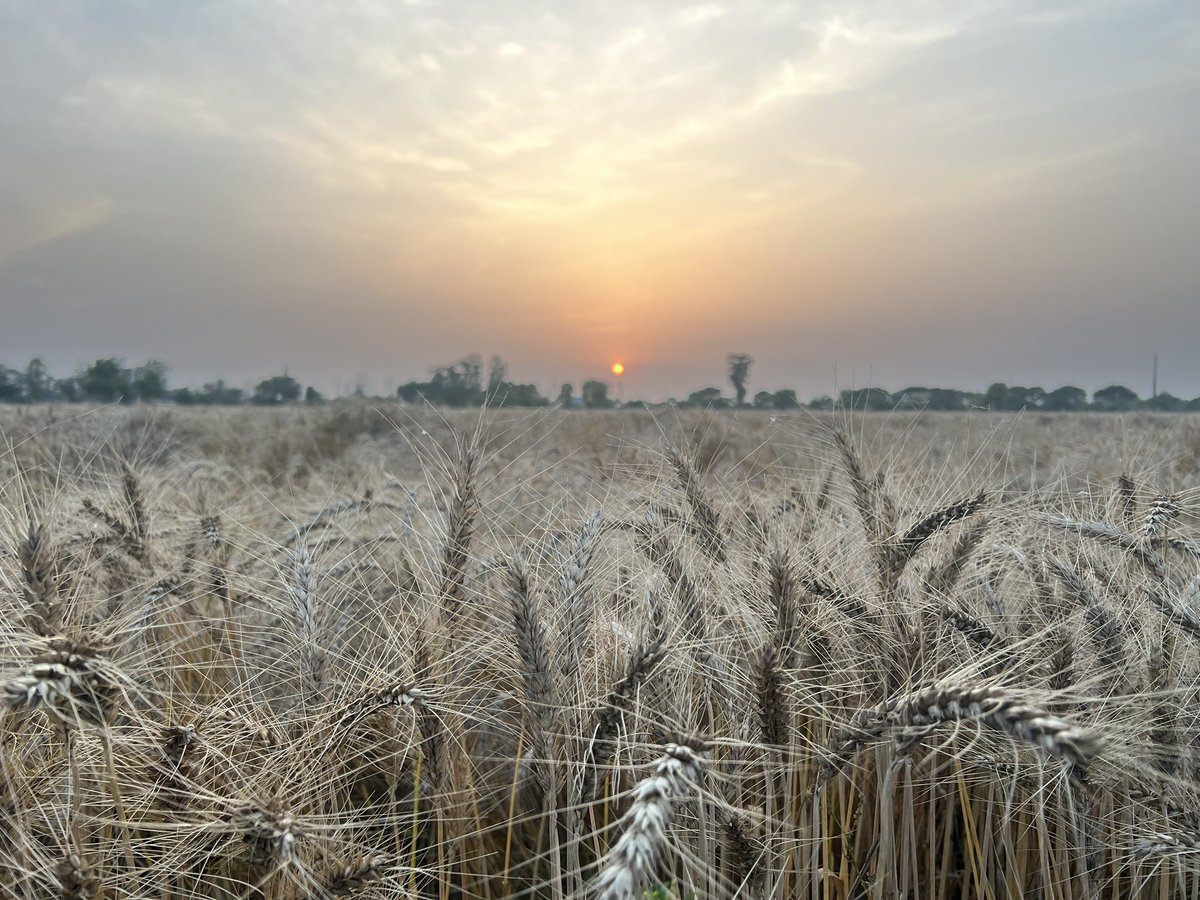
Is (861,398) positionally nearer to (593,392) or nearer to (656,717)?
(656,717)

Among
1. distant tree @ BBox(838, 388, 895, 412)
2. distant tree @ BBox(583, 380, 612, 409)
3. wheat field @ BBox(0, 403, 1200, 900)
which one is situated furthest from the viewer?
distant tree @ BBox(583, 380, 612, 409)

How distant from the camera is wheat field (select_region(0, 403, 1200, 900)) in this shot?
1434 millimetres

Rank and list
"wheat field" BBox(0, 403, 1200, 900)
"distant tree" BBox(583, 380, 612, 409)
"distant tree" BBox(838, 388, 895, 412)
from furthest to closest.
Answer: "distant tree" BBox(583, 380, 612, 409)
"distant tree" BBox(838, 388, 895, 412)
"wheat field" BBox(0, 403, 1200, 900)

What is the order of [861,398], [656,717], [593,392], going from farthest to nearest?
[593,392]
[861,398]
[656,717]

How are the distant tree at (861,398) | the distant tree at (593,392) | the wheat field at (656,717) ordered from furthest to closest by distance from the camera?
the distant tree at (593,392)
the distant tree at (861,398)
the wheat field at (656,717)

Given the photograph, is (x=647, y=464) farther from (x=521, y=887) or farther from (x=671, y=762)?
(x=671, y=762)

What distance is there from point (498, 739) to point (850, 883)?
1.19 metres

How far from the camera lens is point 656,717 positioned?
1867mm

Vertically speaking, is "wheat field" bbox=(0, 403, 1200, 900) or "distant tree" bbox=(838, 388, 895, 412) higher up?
"distant tree" bbox=(838, 388, 895, 412)

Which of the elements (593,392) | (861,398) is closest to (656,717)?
(861,398)

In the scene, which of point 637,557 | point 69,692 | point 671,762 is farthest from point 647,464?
point 69,692

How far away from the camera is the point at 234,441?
39.5 feet

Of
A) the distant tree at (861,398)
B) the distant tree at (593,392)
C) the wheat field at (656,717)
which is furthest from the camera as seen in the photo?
the distant tree at (593,392)

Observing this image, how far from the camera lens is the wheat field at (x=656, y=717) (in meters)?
1.43
